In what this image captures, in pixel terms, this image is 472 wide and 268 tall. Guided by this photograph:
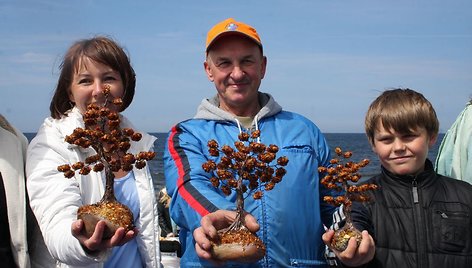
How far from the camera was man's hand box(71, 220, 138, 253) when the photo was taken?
2639mm

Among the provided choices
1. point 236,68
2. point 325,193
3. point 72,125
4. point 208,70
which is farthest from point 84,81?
point 325,193

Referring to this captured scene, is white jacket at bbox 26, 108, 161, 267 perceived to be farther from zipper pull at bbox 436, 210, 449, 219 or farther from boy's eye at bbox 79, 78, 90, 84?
zipper pull at bbox 436, 210, 449, 219

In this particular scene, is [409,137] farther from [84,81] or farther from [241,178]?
[84,81]

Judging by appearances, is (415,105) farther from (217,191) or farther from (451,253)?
(217,191)

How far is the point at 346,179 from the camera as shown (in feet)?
9.82

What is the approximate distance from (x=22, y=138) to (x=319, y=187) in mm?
1851

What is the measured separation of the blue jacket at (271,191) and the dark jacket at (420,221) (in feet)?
1.01

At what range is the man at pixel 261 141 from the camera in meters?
3.21

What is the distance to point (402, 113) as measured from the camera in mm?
3381

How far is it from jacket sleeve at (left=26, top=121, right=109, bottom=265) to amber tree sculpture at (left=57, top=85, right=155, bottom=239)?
0.14 metres

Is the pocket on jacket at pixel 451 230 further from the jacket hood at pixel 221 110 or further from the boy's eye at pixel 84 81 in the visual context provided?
the boy's eye at pixel 84 81

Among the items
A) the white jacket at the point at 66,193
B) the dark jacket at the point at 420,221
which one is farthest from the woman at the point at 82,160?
the dark jacket at the point at 420,221

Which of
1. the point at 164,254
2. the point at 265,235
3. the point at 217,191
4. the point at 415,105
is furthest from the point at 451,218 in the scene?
the point at 164,254

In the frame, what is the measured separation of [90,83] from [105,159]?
626 mm
